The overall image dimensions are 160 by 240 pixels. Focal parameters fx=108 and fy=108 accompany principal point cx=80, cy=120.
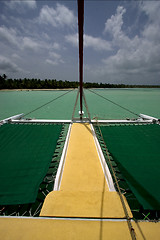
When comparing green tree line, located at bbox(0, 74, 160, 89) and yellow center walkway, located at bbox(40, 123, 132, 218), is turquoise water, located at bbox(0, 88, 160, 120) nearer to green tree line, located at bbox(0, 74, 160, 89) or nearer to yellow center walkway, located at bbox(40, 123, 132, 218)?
yellow center walkway, located at bbox(40, 123, 132, 218)

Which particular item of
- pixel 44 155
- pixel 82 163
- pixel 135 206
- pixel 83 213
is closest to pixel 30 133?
pixel 44 155

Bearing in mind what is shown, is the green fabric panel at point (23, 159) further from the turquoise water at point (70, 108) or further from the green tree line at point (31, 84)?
the green tree line at point (31, 84)

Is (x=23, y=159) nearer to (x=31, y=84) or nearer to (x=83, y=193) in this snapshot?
(x=83, y=193)

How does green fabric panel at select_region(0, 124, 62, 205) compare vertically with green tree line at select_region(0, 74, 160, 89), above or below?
below

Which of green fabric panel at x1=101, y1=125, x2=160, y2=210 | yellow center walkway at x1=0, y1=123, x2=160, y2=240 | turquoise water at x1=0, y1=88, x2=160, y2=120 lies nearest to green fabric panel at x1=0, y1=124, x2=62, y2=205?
yellow center walkway at x1=0, y1=123, x2=160, y2=240

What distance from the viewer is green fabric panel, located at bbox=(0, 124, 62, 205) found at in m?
2.85

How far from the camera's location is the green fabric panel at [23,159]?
285 centimetres

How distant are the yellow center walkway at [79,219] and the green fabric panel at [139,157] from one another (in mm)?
721

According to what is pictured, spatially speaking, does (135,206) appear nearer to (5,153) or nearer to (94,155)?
(94,155)

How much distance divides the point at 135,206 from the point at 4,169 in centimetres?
414

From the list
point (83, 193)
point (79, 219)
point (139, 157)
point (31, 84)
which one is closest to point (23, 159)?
point (83, 193)

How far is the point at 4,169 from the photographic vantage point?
3.62m

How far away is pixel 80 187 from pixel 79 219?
0.83 m

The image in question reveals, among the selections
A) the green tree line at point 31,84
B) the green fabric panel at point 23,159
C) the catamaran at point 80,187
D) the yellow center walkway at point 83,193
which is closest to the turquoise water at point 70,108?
the green fabric panel at point 23,159
